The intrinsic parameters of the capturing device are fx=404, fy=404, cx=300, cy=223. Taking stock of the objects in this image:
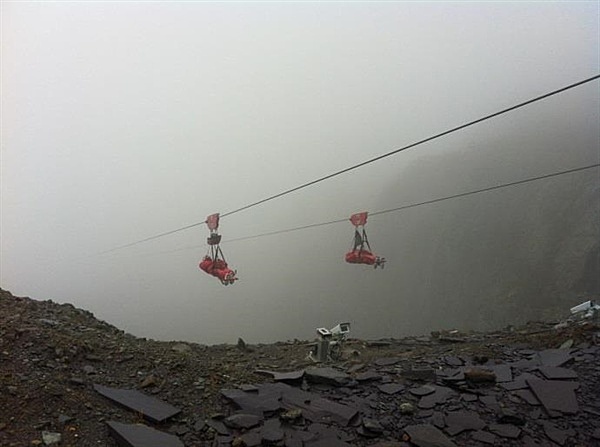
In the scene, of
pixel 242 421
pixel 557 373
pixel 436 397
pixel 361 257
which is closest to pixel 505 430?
pixel 436 397

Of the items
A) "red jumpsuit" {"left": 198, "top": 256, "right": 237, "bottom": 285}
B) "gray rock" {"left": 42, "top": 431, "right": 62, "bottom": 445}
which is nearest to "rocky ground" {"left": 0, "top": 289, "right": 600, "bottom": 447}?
"gray rock" {"left": 42, "top": 431, "right": 62, "bottom": 445}

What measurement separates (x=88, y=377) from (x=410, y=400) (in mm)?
4453

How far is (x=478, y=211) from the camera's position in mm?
64000

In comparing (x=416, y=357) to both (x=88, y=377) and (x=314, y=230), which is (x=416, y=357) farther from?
(x=314, y=230)

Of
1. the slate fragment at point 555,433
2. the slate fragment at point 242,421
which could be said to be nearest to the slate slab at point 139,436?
the slate fragment at point 242,421

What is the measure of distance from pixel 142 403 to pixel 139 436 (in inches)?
33.9

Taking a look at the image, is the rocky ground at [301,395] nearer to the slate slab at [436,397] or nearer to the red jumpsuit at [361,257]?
the slate slab at [436,397]

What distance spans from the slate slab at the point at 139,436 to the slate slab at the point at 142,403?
0.30 meters

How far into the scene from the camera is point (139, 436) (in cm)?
430

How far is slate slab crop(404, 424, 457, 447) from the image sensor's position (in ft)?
14.6

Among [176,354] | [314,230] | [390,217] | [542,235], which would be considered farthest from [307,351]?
[314,230]

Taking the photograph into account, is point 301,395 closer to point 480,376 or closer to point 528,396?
point 480,376

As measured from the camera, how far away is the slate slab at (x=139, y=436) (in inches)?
165

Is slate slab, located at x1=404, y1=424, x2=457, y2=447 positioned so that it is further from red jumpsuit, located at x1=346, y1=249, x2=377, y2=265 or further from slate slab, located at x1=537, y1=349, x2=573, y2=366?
red jumpsuit, located at x1=346, y1=249, x2=377, y2=265
